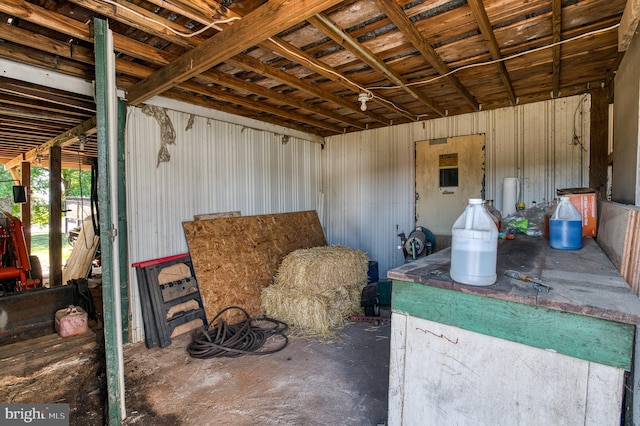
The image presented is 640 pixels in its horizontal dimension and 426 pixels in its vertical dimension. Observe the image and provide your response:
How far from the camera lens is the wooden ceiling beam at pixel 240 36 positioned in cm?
192

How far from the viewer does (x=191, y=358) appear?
10.6 feet

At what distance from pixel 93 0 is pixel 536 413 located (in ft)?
10.9

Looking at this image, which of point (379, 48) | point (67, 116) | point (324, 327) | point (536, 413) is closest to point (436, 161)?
point (379, 48)

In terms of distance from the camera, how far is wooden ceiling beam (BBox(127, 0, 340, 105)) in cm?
192

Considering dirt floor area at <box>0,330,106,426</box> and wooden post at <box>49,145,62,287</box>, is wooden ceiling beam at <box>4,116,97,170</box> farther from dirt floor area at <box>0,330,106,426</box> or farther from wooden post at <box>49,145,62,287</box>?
dirt floor area at <box>0,330,106,426</box>

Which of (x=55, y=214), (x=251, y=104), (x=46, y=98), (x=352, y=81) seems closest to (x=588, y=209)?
(x=352, y=81)

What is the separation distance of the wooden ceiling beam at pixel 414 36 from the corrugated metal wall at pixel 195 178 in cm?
298

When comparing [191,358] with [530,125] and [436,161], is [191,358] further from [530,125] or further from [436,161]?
[530,125]

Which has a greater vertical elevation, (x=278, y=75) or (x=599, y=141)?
(x=278, y=75)

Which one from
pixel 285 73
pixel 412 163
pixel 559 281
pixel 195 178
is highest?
pixel 285 73

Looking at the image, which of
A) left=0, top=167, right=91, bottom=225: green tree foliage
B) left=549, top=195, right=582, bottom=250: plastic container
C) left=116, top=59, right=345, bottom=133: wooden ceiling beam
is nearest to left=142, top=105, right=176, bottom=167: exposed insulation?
left=116, top=59, right=345, bottom=133: wooden ceiling beam

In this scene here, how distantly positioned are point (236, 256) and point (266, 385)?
6.84 feet

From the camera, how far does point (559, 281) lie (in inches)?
55.4

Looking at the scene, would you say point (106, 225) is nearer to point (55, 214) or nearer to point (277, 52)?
point (277, 52)
